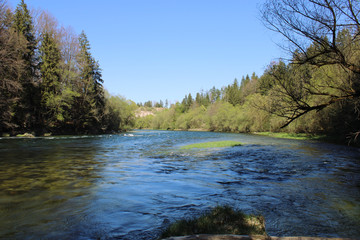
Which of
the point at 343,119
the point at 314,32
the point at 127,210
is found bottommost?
the point at 127,210

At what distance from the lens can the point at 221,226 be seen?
4.41 meters

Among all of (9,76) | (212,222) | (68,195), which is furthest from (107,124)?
(212,222)

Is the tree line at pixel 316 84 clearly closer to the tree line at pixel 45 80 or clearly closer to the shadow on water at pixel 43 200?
the shadow on water at pixel 43 200

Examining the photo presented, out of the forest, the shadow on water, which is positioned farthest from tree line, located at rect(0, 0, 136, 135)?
the shadow on water

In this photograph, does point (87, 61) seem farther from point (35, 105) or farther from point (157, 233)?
point (157, 233)

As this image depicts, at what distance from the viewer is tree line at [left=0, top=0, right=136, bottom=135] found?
3164 centimetres

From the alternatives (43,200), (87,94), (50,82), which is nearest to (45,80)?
(50,82)

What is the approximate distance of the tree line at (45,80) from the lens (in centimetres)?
3164

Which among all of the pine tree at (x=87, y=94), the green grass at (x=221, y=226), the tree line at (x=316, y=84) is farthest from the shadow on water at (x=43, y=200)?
the pine tree at (x=87, y=94)

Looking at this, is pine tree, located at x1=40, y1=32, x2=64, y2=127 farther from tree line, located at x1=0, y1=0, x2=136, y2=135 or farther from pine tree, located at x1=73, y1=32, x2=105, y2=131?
pine tree, located at x1=73, y1=32, x2=105, y2=131

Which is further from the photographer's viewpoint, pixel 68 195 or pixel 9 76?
pixel 9 76

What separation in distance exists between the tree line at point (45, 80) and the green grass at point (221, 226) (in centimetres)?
3268

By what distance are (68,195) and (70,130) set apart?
47.6 metres

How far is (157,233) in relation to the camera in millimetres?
4906
